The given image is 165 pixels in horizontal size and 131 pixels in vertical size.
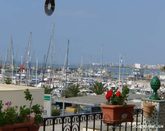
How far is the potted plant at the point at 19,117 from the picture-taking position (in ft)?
11.1

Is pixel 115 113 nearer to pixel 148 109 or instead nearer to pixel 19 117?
pixel 148 109

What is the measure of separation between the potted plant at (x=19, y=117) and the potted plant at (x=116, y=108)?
1.62 meters

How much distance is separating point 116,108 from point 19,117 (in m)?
1.85

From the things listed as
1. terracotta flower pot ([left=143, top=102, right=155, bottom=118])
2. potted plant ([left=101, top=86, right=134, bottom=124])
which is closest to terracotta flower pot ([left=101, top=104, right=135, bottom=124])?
potted plant ([left=101, top=86, right=134, bottom=124])

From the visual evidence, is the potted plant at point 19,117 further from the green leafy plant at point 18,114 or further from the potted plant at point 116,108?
the potted plant at point 116,108

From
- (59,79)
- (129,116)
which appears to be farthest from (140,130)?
(59,79)

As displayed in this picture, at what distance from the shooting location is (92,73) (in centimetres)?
9750

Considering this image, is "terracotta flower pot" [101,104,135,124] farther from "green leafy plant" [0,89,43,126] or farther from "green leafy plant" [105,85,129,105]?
"green leafy plant" [0,89,43,126]

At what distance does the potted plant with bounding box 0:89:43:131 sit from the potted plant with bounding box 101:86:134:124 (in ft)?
5.32

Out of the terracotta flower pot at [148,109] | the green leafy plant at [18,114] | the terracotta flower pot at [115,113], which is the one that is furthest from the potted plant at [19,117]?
the terracotta flower pot at [148,109]

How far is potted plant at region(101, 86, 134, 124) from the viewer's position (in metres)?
5.10

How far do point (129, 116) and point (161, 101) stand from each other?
2.80 feet

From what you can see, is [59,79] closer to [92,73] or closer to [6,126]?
[92,73]

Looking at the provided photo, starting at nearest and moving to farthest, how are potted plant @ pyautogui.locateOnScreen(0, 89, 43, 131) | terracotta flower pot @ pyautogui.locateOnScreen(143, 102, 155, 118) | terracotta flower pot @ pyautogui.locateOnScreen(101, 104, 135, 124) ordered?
potted plant @ pyautogui.locateOnScreen(0, 89, 43, 131) → terracotta flower pot @ pyautogui.locateOnScreen(101, 104, 135, 124) → terracotta flower pot @ pyautogui.locateOnScreen(143, 102, 155, 118)
